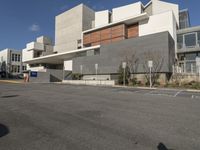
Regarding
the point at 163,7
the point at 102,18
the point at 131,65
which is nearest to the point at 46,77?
the point at 102,18

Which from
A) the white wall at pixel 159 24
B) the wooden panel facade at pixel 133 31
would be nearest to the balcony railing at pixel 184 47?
the white wall at pixel 159 24

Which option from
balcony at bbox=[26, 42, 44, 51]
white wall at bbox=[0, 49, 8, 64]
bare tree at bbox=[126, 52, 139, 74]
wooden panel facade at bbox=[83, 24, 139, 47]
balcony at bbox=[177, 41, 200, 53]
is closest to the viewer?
bare tree at bbox=[126, 52, 139, 74]

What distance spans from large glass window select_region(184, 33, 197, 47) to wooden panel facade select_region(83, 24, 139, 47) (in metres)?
9.45

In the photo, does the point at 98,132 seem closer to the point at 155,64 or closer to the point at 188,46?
the point at 155,64

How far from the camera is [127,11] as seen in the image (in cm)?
3522

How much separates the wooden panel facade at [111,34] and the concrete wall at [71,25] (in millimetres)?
6826

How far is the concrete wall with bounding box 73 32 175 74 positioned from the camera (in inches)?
908

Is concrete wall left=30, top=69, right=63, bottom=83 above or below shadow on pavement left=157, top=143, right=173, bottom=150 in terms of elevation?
above

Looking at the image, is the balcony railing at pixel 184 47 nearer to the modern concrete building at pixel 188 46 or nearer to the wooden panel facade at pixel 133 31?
the modern concrete building at pixel 188 46

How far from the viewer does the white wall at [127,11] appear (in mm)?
33688

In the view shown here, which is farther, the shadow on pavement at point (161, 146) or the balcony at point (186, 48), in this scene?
the balcony at point (186, 48)

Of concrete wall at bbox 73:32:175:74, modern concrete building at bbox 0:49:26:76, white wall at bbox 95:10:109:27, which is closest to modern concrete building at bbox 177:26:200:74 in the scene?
concrete wall at bbox 73:32:175:74

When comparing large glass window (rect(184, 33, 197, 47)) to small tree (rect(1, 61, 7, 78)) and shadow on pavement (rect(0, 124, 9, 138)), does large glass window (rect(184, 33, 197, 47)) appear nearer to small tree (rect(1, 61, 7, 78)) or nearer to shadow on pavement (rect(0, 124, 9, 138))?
shadow on pavement (rect(0, 124, 9, 138))

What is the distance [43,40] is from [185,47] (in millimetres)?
53055
